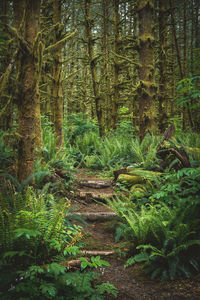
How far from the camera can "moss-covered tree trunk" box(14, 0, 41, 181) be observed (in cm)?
329

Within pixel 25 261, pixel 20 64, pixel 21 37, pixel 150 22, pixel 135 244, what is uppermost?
pixel 150 22

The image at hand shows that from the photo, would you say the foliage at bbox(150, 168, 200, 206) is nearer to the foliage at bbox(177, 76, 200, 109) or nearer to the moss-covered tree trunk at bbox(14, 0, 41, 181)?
the foliage at bbox(177, 76, 200, 109)

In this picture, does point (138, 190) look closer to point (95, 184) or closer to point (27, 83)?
point (95, 184)

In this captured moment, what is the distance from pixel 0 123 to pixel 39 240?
3917 mm

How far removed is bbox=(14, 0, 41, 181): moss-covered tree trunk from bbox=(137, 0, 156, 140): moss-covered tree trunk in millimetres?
4465


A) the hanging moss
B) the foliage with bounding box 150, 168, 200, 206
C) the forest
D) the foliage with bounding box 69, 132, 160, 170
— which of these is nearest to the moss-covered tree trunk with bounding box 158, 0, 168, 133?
the hanging moss

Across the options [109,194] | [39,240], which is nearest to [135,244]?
[39,240]

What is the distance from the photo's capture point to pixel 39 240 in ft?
7.41

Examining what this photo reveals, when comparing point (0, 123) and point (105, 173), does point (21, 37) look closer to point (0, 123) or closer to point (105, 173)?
point (0, 123)

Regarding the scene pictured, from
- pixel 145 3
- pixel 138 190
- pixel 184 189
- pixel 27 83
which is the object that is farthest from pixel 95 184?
pixel 145 3

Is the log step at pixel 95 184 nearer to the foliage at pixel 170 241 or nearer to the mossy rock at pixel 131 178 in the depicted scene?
the mossy rock at pixel 131 178

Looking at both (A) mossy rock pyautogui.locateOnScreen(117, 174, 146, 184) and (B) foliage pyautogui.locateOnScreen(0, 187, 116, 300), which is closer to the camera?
(B) foliage pyautogui.locateOnScreen(0, 187, 116, 300)

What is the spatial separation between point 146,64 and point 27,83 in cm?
498

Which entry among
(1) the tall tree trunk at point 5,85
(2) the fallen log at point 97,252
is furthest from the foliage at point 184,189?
(1) the tall tree trunk at point 5,85
